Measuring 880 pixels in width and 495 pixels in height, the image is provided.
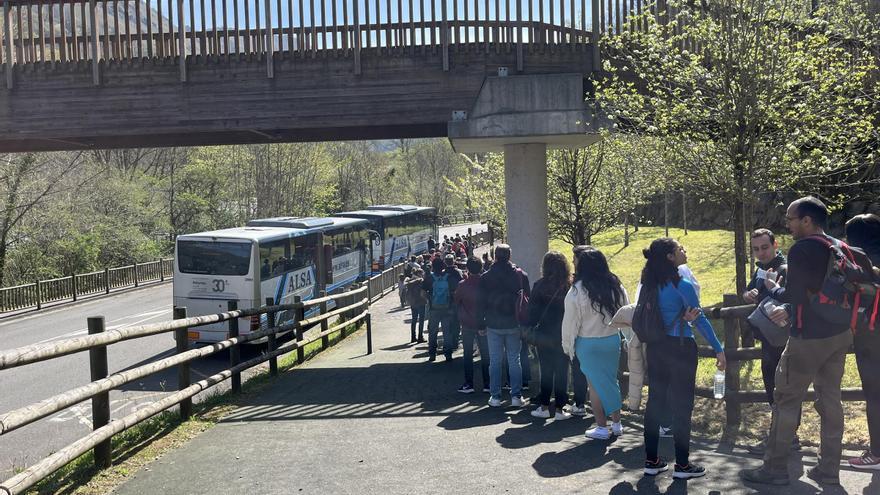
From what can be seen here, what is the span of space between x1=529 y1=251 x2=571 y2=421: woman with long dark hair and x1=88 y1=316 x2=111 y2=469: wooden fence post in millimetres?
3977

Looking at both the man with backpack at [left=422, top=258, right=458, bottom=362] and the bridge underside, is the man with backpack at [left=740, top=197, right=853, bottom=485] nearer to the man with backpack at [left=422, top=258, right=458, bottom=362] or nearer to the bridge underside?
the man with backpack at [left=422, top=258, right=458, bottom=362]

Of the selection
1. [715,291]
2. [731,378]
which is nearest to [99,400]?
[731,378]

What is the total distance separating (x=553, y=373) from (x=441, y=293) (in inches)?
195

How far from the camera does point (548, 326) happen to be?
7938 millimetres

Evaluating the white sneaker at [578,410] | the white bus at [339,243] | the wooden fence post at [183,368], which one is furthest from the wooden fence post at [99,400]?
the white bus at [339,243]

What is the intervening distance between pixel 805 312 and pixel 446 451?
3.05m

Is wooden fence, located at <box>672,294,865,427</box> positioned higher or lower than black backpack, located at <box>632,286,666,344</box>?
lower

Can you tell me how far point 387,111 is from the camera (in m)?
13.7

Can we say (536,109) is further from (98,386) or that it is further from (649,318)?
(98,386)

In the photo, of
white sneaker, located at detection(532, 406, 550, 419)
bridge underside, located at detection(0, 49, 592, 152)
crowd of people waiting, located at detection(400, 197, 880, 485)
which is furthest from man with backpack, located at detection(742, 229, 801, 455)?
bridge underside, located at detection(0, 49, 592, 152)

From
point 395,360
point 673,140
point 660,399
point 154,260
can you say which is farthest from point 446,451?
point 154,260

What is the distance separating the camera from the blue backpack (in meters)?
12.7

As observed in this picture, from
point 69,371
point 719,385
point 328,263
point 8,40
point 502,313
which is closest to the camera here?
point 719,385

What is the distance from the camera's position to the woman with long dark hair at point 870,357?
540cm
